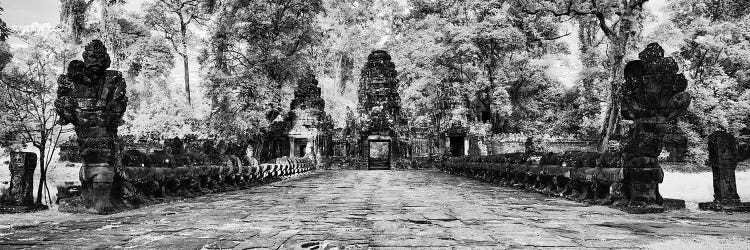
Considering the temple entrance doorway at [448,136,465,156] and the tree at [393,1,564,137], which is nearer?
the temple entrance doorway at [448,136,465,156]

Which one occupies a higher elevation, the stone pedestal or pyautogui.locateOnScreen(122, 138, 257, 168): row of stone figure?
pyautogui.locateOnScreen(122, 138, 257, 168): row of stone figure

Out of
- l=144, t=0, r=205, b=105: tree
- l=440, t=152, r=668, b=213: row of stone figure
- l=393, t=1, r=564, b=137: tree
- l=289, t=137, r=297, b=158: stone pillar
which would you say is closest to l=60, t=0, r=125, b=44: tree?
l=144, t=0, r=205, b=105: tree

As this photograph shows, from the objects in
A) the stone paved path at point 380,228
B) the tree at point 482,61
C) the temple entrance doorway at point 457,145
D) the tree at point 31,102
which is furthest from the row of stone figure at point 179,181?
the tree at point 482,61

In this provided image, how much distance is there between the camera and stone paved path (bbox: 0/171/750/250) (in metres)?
4.29

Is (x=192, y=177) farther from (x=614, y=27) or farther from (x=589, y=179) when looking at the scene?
(x=614, y=27)

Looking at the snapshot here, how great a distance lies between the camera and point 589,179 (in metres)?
8.14

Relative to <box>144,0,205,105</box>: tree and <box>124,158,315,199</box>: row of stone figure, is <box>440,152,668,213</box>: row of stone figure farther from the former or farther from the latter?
<box>144,0,205,105</box>: tree

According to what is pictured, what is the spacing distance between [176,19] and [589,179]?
94.9 feet

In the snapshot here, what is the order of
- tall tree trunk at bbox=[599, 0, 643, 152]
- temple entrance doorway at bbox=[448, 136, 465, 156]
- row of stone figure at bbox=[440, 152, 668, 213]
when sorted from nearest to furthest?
row of stone figure at bbox=[440, 152, 668, 213] < tall tree trunk at bbox=[599, 0, 643, 152] < temple entrance doorway at bbox=[448, 136, 465, 156]

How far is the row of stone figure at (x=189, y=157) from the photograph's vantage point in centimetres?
805

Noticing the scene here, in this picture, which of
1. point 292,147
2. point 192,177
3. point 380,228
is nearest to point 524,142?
point 292,147

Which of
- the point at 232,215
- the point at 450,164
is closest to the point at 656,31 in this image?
the point at 450,164

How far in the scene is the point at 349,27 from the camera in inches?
1884

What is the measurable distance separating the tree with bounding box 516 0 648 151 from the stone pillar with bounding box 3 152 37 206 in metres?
19.1
